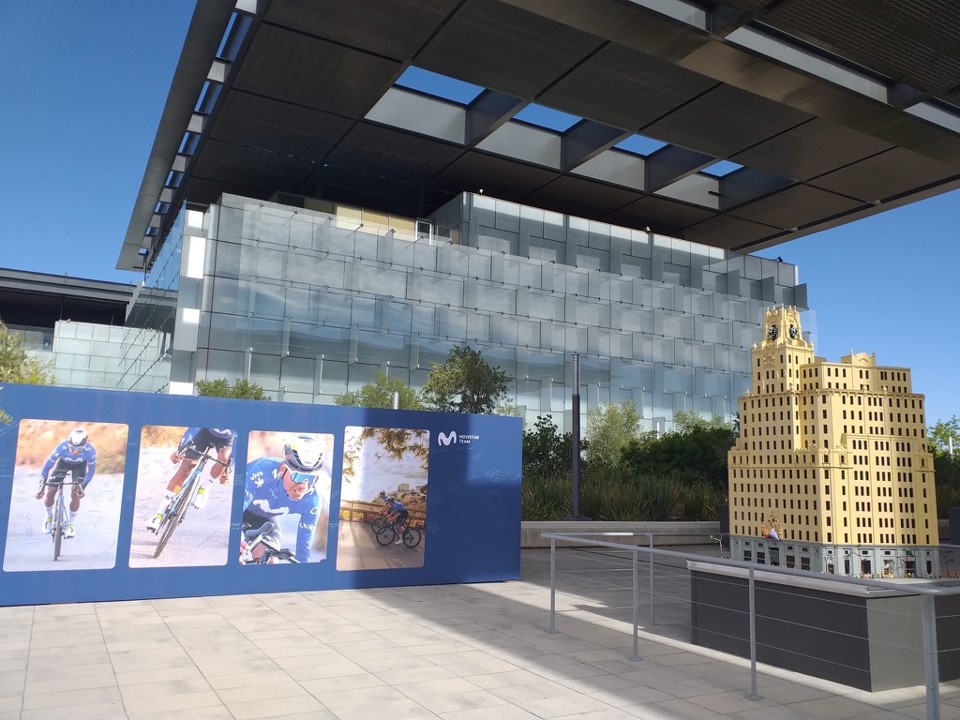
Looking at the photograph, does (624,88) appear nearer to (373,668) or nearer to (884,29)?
→ (884,29)

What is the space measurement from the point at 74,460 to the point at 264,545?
263 cm

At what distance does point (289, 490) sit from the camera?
440 inches

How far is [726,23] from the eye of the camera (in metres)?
14.7

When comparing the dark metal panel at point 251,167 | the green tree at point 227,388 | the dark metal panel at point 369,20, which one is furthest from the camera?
the dark metal panel at point 251,167

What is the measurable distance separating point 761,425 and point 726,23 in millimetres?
8836

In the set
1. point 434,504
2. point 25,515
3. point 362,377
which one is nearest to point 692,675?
point 434,504

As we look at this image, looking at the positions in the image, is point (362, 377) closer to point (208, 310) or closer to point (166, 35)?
point (208, 310)

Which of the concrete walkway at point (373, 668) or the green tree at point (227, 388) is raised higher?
the green tree at point (227, 388)

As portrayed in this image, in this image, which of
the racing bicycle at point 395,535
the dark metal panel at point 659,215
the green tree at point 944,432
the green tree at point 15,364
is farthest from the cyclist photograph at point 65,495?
the green tree at point 944,432

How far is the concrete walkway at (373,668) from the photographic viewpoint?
6043 mm

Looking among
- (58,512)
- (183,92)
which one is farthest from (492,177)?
(58,512)

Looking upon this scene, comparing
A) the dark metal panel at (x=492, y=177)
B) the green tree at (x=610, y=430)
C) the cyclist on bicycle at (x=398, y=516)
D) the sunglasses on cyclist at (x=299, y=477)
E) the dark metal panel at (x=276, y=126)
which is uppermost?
the dark metal panel at (x=492, y=177)

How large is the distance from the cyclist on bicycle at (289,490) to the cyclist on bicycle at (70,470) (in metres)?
1.96

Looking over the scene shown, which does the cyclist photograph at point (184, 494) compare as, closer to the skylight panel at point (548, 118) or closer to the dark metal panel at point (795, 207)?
the skylight panel at point (548, 118)
